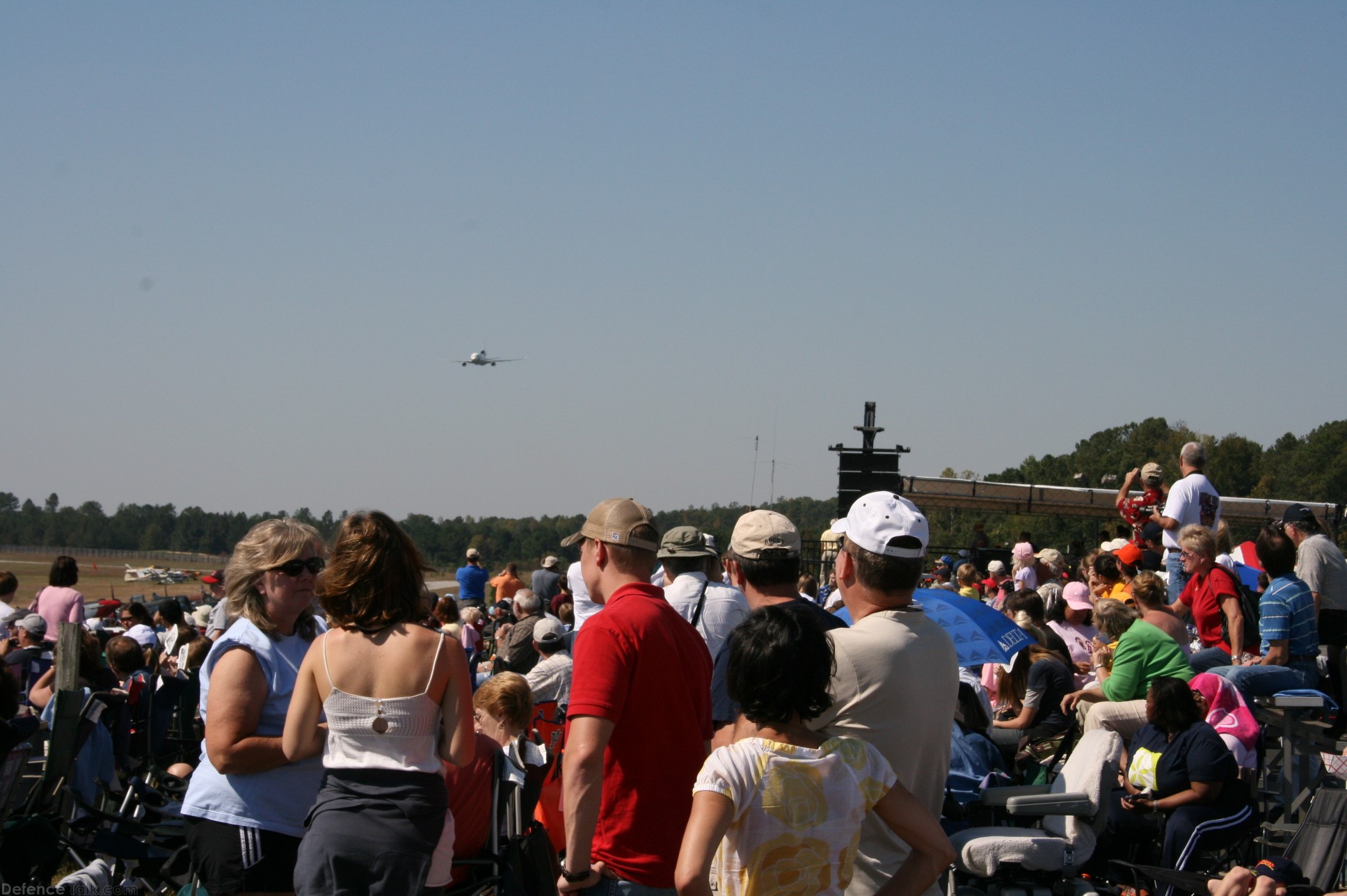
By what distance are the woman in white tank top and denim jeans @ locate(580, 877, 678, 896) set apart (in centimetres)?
46

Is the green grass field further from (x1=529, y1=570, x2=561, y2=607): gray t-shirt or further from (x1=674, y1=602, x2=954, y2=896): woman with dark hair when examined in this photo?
(x1=674, y1=602, x2=954, y2=896): woman with dark hair

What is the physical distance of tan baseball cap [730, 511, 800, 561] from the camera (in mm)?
3832

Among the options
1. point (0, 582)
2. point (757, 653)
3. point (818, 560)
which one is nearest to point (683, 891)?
point (757, 653)

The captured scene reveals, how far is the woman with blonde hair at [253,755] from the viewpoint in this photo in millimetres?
3123

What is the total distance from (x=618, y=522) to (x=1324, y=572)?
19.0ft

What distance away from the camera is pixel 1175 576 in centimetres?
939

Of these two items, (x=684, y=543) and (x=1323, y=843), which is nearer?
(x=684, y=543)

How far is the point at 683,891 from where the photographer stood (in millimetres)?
2248

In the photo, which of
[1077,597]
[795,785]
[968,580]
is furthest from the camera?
[968,580]

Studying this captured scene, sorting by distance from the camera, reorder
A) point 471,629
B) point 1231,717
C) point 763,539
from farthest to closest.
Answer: point 471,629, point 1231,717, point 763,539

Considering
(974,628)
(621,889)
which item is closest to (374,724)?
(621,889)

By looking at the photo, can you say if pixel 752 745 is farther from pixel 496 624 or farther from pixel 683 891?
pixel 496 624

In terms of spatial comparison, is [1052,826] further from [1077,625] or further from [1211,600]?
[1077,625]

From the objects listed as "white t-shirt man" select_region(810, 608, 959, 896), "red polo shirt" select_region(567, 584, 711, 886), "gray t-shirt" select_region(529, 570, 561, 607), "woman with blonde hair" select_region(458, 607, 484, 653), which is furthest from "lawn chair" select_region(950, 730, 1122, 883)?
"gray t-shirt" select_region(529, 570, 561, 607)
